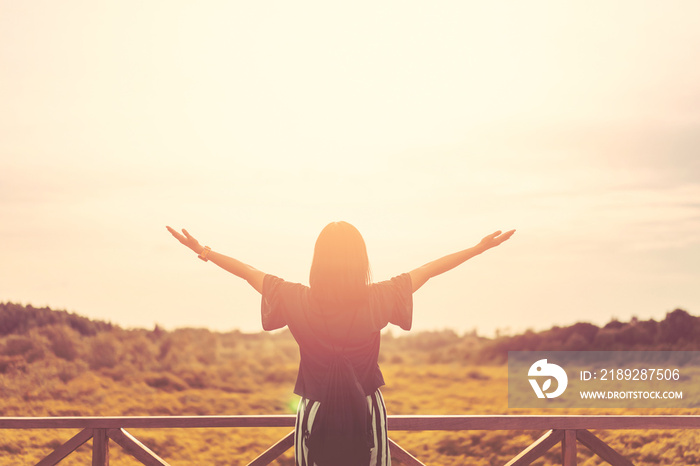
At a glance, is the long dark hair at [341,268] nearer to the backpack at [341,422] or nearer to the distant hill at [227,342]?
the backpack at [341,422]

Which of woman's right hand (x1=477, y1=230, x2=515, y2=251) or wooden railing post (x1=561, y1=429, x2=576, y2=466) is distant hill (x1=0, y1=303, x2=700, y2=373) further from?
woman's right hand (x1=477, y1=230, x2=515, y2=251)

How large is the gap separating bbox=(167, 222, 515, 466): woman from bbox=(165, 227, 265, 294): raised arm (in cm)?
1

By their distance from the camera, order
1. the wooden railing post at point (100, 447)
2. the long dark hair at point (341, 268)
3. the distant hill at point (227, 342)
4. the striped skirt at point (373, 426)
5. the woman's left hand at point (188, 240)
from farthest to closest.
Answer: the distant hill at point (227, 342) < the wooden railing post at point (100, 447) < the woman's left hand at point (188, 240) < the striped skirt at point (373, 426) < the long dark hair at point (341, 268)

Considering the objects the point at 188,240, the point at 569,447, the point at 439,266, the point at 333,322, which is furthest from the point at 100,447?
the point at 569,447

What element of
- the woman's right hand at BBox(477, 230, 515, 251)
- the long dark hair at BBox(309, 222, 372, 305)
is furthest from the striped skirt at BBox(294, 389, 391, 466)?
the woman's right hand at BBox(477, 230, 515, 251)

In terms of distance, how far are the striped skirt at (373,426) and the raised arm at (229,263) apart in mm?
598

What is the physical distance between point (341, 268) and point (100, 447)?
259 cm

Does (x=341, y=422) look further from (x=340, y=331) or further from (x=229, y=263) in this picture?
(x=229, y=263)

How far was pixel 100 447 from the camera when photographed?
4496mm

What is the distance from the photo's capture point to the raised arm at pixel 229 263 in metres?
3.24

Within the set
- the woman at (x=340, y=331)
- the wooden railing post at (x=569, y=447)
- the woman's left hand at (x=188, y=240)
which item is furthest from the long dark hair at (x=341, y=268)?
the wooden railing post at (x=569, y=447)

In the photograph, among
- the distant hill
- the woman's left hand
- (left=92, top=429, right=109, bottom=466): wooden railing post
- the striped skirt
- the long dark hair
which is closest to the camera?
the long dark hair

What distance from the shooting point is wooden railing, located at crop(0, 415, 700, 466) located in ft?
14.2

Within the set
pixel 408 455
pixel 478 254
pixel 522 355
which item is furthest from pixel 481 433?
pixel 478 254
